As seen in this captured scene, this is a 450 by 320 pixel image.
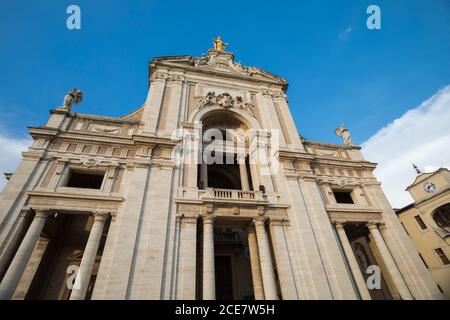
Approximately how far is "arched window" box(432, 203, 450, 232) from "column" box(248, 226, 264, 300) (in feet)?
88.1

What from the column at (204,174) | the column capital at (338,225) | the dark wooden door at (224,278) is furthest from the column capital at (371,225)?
the column at (204,174)

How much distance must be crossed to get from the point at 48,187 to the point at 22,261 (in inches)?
142

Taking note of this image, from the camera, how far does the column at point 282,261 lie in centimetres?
1041

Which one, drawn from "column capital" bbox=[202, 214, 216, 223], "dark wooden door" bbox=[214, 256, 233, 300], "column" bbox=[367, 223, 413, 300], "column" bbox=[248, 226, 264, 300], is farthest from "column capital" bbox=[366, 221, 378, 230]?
"column capital" bbox=[202, 214, 216, 223]

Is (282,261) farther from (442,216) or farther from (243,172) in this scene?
(442,216)

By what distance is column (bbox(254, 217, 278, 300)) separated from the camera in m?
10.3

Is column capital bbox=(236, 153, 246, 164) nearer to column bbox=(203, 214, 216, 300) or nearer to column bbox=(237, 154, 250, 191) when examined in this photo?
column bbox=(237, 154, 250, 191)

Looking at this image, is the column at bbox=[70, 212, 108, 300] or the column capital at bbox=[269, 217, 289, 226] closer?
the column at bbox=[70, 212, 108, 300]

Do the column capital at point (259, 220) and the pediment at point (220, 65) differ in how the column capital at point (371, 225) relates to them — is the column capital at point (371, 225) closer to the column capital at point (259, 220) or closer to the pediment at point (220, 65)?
the column capital at point (259, 220)

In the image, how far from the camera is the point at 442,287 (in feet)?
75.6

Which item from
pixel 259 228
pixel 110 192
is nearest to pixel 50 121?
pixel 110 192

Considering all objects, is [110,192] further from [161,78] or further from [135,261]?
[161,78]

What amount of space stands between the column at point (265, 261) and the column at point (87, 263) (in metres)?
8.02

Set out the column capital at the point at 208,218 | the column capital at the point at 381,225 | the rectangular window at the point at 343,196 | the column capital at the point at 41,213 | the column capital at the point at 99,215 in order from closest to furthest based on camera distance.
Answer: the column capital at the point at 41,213 → the column capital at the point at 99,215 → the column capital at the point at 208,218 → the column capital at the point at 381,225 → the rectangular window at the point at 343,196
